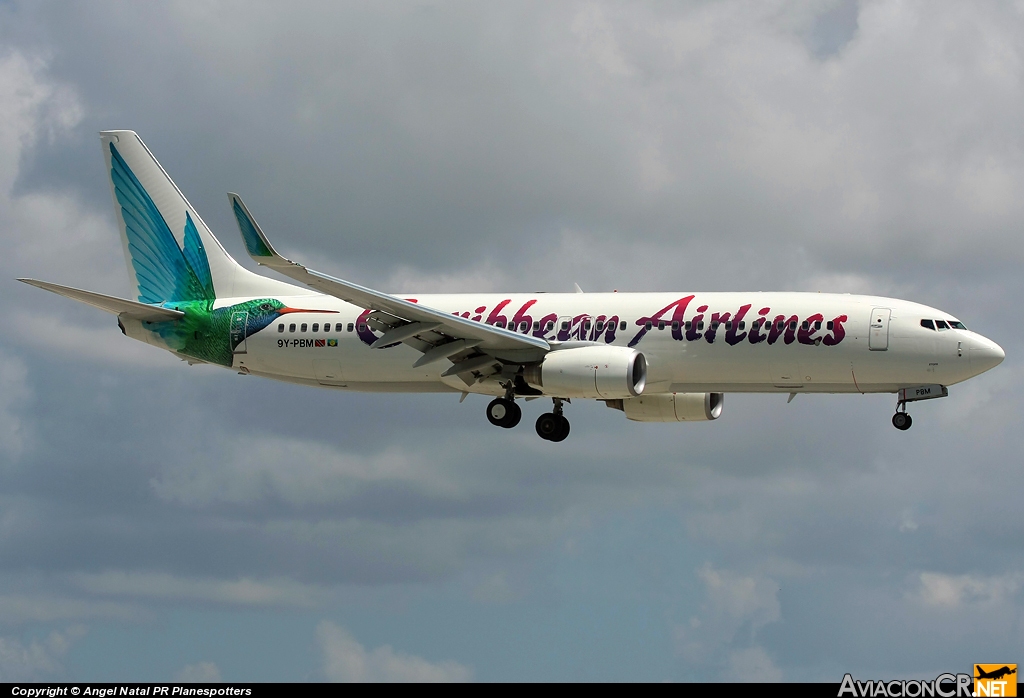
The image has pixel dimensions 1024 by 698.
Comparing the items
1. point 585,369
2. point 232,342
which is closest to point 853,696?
point 585,369

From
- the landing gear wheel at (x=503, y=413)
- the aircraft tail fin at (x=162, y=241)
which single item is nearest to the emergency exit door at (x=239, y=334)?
the aircraft tail fin at (x=162, y=241)

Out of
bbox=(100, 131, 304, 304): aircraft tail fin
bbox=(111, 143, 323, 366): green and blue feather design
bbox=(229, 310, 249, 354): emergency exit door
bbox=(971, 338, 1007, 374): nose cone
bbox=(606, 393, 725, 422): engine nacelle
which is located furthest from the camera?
bbox=(100, 131, 304, 304): aircraft tail fin

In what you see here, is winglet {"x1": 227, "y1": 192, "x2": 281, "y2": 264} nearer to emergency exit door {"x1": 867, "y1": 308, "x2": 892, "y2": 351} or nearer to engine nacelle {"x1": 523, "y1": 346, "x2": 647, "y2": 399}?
engine nacelle {"x1": 523, "y1": 346, "x2": 647, "y2": 399}

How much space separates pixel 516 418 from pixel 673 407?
8.04 metres

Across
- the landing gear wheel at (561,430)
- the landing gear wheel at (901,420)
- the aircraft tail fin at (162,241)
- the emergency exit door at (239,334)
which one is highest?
the aircraft tail fin at (162,241)

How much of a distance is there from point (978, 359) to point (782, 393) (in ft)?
24.0

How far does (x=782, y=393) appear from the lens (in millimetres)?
52500

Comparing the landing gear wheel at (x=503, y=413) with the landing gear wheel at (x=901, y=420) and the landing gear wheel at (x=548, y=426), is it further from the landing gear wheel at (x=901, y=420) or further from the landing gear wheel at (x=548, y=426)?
the landing gear wheel at (x=901, y=420)

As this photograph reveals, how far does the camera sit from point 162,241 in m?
61.5

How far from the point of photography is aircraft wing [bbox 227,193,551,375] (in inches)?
1757

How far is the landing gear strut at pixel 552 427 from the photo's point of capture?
56312mm

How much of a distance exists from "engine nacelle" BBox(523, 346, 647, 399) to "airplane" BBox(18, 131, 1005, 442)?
0.24 ft

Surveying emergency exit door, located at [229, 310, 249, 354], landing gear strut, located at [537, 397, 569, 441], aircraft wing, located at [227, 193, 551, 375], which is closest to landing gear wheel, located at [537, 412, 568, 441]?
landing gear strut, located at [537, 397, 569, 441]

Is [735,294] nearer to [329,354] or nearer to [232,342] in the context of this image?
[329,354]
